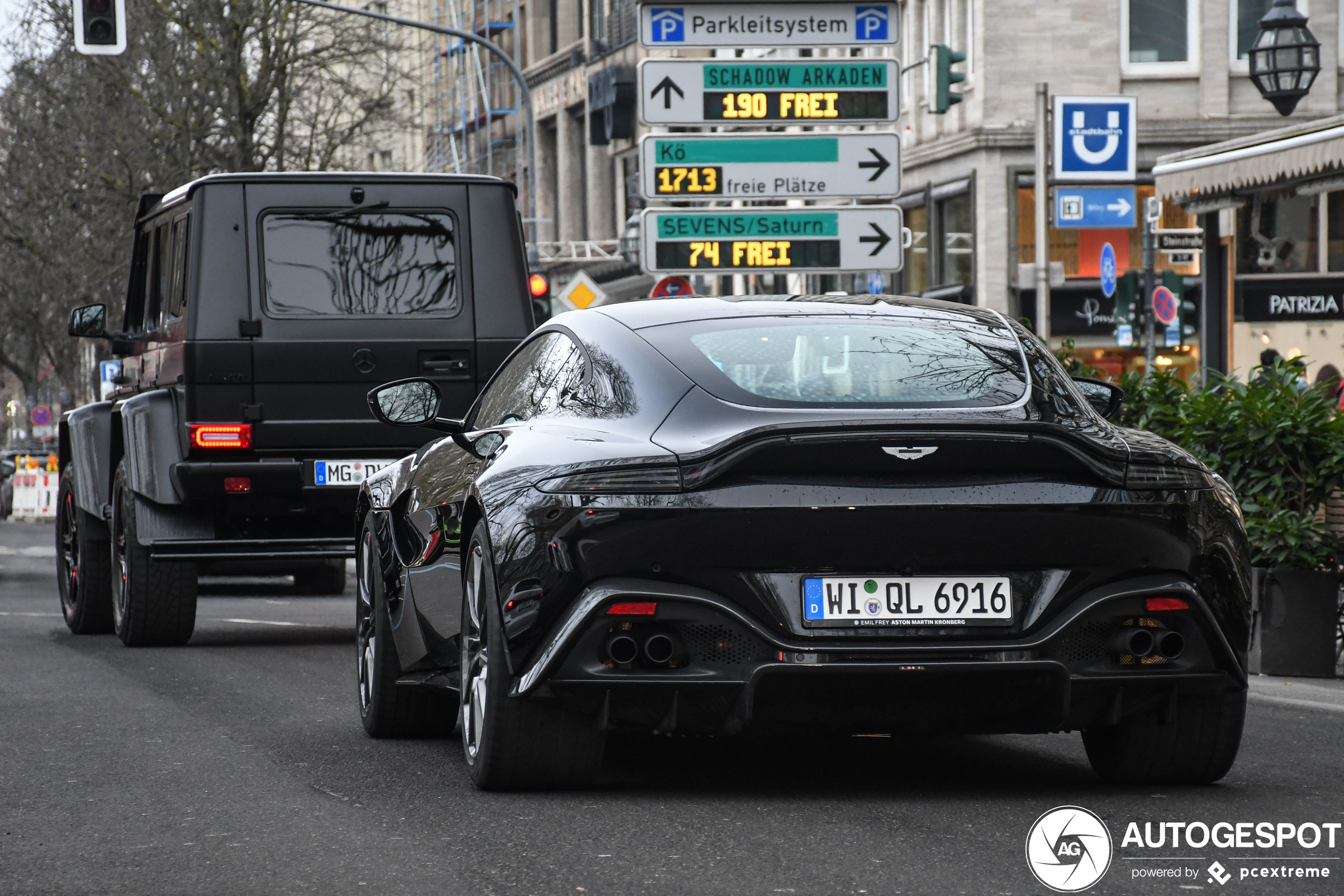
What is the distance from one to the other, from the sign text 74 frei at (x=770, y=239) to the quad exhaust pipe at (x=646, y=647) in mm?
12532

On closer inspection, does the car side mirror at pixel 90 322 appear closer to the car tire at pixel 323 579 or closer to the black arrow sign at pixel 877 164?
the car tire at pixel 323 579

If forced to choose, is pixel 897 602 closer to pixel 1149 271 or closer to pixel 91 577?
pixel 91 577

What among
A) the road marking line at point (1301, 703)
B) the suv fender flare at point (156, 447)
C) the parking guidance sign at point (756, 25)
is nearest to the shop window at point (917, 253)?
the parking guidance sign at point (756, 25)

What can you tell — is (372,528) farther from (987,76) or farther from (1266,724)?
(987,76)

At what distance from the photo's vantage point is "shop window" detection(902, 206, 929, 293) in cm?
3856

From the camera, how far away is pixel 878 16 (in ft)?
59.3

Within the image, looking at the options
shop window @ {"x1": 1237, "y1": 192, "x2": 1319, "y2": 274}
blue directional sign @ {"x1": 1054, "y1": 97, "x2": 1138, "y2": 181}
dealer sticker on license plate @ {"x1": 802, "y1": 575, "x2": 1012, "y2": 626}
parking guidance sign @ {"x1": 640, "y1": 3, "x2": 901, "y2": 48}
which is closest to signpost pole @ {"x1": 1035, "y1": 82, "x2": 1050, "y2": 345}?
shop window @ {"x1": 1237, "y1": 192, "x2": 1319, "y2": 274}

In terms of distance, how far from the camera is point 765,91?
707 inches

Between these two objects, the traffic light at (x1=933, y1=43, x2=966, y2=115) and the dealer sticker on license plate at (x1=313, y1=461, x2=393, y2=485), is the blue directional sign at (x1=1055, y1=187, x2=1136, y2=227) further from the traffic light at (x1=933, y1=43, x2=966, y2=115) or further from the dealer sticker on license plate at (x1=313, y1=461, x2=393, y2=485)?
the dealer sticker on license plate at (x1=313, y1=461, x2=393, y2=485)

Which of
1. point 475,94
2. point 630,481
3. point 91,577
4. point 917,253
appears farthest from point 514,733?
point 475,94

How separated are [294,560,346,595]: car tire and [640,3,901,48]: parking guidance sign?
4.88 metres

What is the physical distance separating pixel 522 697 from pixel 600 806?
35 centimetres

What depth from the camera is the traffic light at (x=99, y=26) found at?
20656 millimetres

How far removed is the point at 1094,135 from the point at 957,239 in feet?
34.5
